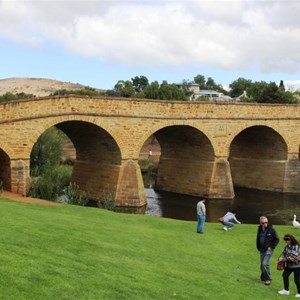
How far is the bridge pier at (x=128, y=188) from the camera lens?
28375mm

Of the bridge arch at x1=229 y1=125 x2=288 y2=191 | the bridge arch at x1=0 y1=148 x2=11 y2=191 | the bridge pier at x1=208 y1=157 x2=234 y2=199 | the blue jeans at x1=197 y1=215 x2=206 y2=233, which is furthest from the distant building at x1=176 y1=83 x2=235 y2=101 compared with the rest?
the blue jeans at x1=197 y1=215 x2=206 y2=233

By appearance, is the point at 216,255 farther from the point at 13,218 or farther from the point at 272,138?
the point at 272,138

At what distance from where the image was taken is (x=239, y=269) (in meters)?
12.7

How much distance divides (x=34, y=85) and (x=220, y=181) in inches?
5450

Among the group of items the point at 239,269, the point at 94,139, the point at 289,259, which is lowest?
the point at 239,269

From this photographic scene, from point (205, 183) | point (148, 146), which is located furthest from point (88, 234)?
point (148, 146)

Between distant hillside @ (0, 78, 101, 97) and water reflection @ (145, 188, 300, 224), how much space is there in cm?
12182

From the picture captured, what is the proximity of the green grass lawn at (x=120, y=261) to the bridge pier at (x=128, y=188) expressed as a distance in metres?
10.6

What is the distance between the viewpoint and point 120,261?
11.0 metres

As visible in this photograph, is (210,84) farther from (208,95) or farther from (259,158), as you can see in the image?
(259,158)

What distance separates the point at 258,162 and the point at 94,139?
14.8m

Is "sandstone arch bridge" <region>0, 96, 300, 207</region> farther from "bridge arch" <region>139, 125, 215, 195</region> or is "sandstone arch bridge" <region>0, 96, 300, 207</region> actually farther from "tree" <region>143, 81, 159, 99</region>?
"tree" <region>143, 81, 159, 99</region>

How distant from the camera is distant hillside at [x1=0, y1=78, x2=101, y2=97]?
152625mm

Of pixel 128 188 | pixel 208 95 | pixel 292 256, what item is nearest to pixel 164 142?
pixel 128 188
